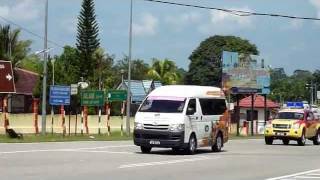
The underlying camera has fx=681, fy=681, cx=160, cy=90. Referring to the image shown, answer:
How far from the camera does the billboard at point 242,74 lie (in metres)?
56.9

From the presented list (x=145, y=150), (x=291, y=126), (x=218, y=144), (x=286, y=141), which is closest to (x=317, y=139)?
(x=286, y=141)

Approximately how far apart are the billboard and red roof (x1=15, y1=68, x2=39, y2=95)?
2646 centimetres

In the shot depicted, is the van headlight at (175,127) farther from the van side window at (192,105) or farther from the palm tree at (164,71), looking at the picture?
the palm tree at (164,71)

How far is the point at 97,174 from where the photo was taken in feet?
54.5

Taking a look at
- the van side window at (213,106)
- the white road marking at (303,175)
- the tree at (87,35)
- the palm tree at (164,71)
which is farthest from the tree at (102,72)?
the white road marking at (303,175)

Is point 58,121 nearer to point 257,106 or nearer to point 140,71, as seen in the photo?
point 257,106

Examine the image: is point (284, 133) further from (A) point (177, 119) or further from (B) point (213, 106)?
(A) point (177, 119)

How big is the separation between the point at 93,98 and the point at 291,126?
1702 centimetres

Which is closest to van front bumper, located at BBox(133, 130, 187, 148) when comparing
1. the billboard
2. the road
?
the road

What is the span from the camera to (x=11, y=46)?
69688 millimetres

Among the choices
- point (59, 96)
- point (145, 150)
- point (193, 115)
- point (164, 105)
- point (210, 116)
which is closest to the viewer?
point (164, 105)

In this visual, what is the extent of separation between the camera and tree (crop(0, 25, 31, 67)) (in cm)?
6806

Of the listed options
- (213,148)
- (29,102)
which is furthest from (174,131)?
(29,102)

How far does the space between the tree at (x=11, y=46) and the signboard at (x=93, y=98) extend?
67.3 feet
